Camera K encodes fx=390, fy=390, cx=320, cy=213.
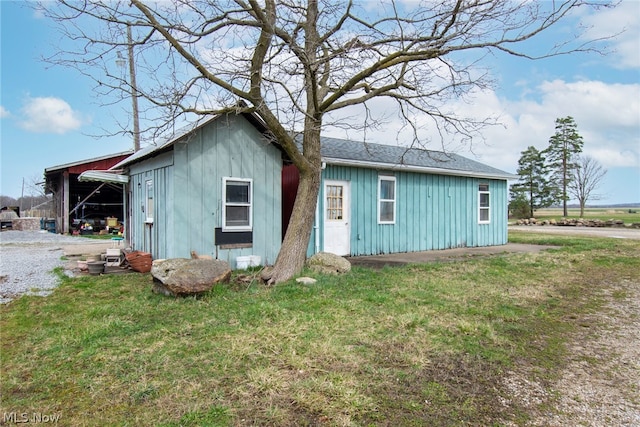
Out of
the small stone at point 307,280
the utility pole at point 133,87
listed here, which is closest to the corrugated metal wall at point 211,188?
the utility pole at point 133,87

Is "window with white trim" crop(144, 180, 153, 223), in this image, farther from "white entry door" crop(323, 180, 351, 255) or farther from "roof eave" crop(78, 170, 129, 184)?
"white entry door" crop(323, 180, 351, 255)

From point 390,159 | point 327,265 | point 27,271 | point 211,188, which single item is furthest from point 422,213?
point 27,271

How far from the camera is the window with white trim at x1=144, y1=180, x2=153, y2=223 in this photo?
919 centimetres

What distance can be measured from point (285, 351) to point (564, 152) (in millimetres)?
40928

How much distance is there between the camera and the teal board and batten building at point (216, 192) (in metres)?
7.93

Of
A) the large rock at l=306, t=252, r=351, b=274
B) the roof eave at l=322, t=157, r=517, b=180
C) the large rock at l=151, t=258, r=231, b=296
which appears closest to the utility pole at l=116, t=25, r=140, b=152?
the large rock at l=151, t=258, r=231, b=296

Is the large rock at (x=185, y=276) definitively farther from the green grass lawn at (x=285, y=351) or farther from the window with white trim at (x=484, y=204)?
the window with white trim at (x=484, y=204)

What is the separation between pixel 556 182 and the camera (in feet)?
121

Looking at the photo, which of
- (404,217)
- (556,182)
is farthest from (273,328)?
(556,182)

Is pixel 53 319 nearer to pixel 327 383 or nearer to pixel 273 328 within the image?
pixel 273 328

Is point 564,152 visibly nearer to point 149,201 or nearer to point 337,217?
point 337,217

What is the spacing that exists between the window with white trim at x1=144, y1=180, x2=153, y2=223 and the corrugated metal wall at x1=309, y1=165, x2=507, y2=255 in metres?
3.94

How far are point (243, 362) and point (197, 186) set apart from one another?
209 inches

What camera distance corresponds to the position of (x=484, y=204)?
1422 centimetres
